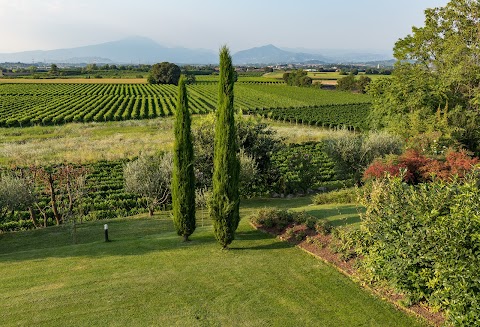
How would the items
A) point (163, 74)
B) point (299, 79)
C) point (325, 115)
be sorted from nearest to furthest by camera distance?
point (325, 115)
point (299, 79)
point (163, 74)

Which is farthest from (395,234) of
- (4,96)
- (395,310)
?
(4,96)

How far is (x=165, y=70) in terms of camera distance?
14400cm

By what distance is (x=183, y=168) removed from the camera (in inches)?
557

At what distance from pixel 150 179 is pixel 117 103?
7151 cm

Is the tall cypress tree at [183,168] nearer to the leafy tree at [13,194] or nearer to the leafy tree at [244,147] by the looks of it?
the leafy tree at [244,147]

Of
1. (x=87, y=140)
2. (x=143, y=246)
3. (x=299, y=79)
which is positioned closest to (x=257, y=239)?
(x=143, y=246)

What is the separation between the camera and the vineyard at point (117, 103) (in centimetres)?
6725

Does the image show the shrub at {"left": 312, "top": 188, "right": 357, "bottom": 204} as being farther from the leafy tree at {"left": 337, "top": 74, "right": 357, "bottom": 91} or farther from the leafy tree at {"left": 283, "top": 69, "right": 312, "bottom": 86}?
the leafy tree at {"left": 283, "top": 69, "right": 312, "bottom": 86}

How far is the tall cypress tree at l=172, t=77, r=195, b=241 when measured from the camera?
13955mm

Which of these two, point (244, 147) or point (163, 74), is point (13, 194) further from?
point (163, 74)

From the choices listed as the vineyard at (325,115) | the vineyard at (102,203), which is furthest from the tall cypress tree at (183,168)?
the vineyard at (325,115)

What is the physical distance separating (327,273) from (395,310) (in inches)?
96.0

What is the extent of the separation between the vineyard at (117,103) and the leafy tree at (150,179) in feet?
102

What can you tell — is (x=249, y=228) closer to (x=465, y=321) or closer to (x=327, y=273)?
(x=327, y=273)
